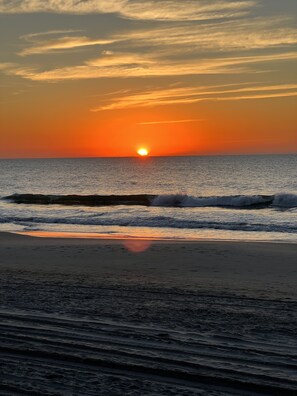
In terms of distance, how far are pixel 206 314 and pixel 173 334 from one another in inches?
52.3

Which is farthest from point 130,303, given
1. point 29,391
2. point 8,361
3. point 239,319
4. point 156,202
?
point 156,202

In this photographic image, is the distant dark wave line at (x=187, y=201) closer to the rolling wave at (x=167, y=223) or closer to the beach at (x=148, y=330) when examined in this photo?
the rolling wave at (x=167, y=223)

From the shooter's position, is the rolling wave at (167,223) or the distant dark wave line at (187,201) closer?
the rolling wave at (167,223)

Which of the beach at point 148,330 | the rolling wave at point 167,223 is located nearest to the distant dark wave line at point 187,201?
the rolling wave at point 167,223

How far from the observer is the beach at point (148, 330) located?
5062 millimetres

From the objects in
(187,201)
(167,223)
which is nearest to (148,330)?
(167,223)

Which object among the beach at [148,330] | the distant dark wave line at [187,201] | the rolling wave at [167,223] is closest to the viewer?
the beach at [148,330]

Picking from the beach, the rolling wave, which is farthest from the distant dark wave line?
the beach

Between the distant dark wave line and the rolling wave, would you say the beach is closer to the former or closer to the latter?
the rolling wave

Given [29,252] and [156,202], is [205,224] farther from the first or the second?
[156,202]

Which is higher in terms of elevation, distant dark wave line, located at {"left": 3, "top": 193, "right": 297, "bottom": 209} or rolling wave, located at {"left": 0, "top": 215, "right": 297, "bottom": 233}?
distant dark wave line, located at {"left": 3, "top": 193, "right": 297, "bottom": 209}

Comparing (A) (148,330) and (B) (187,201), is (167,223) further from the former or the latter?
(A) (148,330)

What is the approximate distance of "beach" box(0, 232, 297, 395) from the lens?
5062 mm

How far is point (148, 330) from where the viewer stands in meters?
6.89
